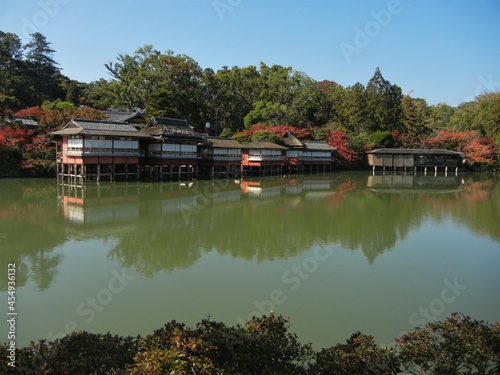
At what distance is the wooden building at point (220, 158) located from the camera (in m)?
32.8

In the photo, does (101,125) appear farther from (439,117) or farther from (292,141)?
(439,117)

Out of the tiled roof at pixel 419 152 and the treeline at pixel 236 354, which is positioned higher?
the tiled roof at pixel 419 152

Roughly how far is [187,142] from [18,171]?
11.8m

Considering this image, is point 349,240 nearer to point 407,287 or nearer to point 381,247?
point 381,247

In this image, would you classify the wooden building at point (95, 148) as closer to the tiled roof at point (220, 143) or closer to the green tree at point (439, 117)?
the tiled roof at point (220, 143)

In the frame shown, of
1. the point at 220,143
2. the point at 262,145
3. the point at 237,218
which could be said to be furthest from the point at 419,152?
the point at 237,218

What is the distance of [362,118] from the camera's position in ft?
166

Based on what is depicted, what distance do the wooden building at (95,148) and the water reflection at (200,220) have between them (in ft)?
6.58

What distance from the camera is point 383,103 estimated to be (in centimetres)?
5016

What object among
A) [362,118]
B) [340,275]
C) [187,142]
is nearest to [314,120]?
[362,118]

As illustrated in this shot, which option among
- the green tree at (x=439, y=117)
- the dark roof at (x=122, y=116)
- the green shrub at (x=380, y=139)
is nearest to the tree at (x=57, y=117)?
the dark roof at (x=122, y=116)

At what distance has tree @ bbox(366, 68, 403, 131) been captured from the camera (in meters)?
50.2

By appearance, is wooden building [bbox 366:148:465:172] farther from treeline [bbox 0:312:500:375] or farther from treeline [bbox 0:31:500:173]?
treeline [bbox 0:312:500:375]

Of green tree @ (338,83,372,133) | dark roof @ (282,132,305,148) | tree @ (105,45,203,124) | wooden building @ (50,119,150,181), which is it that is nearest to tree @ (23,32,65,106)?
tree @ (105,45,203,124)
